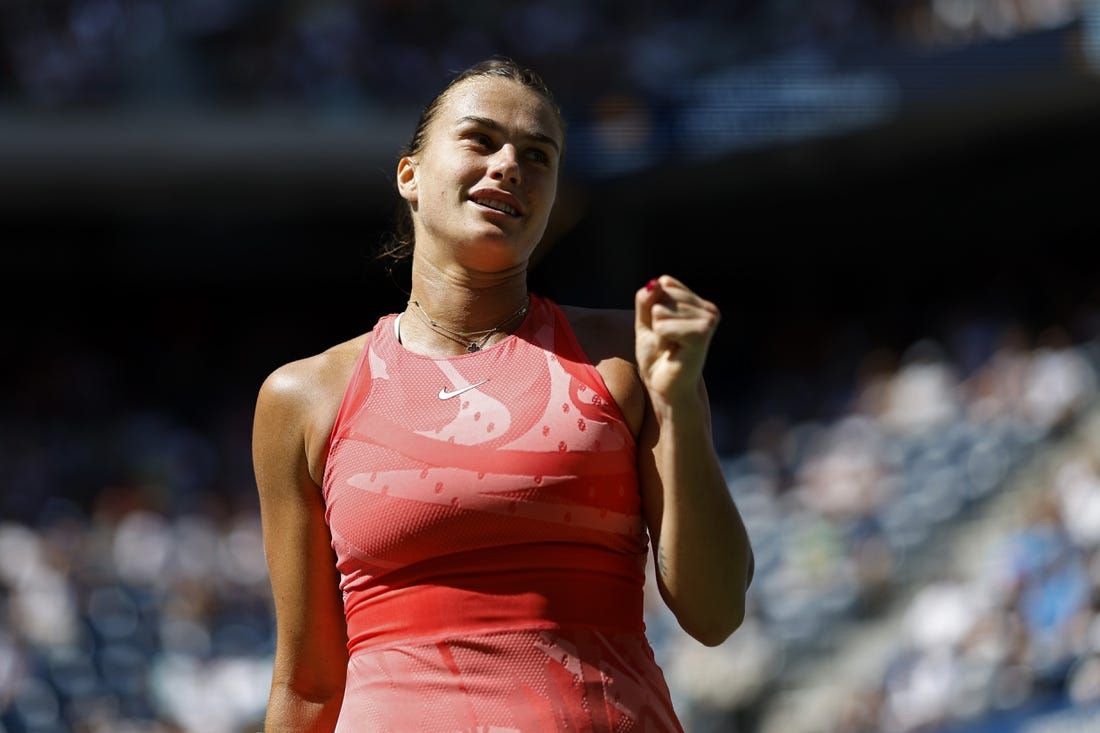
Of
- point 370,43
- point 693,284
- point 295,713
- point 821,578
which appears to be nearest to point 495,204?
point 295,713

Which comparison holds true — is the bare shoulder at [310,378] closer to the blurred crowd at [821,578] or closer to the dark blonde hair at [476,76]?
the dark blonde hair at [476,76]

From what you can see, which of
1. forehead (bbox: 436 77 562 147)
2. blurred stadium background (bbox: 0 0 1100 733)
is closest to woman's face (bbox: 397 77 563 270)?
forehead (bbox: 436 77 562 147)

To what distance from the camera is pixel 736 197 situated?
17.1 meters

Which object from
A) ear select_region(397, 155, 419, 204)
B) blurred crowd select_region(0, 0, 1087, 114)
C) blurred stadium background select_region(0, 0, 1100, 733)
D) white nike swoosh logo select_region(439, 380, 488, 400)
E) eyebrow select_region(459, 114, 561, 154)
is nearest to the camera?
white nike swoosh logo select_region(439, 380, 488, 400)

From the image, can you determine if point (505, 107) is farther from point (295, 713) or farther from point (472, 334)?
point (295, 713)

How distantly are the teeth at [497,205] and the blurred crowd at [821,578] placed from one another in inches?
259

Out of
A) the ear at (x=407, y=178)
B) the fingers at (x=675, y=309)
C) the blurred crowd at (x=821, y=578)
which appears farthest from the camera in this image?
the blurred crowd at (x=821, y=578)

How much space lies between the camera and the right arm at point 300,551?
2299 millimetres

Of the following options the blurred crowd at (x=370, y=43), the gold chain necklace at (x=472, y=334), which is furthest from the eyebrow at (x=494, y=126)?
the blurred crowd at (x=370, y=43)

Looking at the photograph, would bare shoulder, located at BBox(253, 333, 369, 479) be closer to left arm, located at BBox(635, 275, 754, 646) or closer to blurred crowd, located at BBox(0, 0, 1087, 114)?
left arm, located at BBox(635, 275, 754, 646)

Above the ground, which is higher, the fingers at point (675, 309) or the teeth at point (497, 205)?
the teeth at point (497, 205)

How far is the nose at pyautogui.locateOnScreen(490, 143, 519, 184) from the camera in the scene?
2.25 metres

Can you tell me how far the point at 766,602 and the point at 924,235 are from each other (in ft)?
26.9

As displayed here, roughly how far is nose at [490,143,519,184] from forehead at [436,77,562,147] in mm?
46
